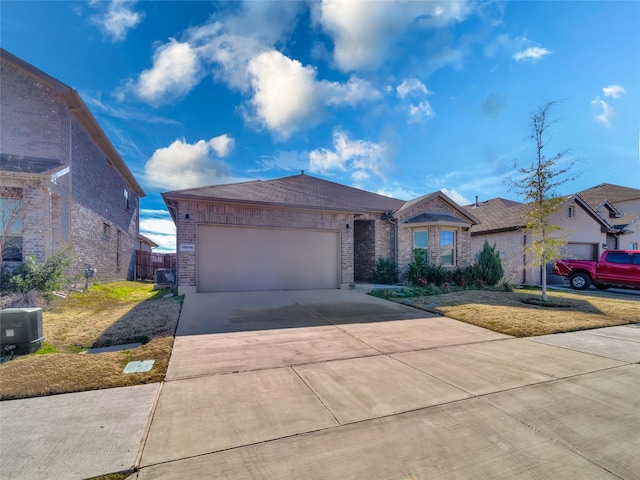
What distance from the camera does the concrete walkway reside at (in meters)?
2.21

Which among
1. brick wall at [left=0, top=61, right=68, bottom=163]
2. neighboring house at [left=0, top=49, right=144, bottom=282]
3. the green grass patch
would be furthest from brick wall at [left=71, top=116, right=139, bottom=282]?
the green grass patch

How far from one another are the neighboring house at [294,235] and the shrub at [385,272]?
30 cm

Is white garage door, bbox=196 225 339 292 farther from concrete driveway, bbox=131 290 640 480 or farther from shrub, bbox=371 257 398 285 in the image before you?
concrete driveway, bbox=131 290 640 480

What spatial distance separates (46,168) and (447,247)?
15650 mm

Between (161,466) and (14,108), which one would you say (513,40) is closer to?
(161,466)

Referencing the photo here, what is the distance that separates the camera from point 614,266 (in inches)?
506

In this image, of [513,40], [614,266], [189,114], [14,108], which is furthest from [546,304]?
[14,108]

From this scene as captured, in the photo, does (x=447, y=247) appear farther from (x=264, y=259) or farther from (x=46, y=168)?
(x=46, y=168)

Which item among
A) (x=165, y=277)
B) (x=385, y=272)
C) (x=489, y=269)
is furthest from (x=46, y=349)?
(x=489, y=269)

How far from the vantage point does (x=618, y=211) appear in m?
22.9

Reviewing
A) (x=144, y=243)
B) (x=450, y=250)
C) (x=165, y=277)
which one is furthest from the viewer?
(x=144, y=243)

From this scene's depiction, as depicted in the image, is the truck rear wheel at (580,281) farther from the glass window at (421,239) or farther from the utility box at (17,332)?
the utility box at (17,332)

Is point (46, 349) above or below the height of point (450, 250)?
below

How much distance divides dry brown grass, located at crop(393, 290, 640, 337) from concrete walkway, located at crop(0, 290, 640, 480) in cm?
115
